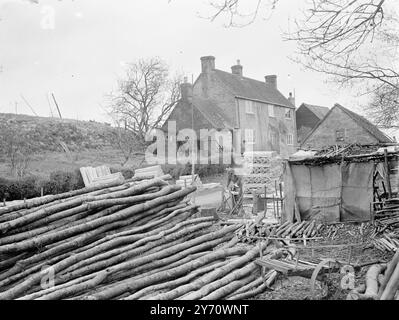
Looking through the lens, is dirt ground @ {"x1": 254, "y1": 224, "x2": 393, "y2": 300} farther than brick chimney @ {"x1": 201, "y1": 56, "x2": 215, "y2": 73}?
No

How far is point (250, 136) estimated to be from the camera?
105 ft

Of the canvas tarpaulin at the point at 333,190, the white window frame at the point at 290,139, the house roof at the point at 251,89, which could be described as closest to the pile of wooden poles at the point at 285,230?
the canvas tarpaulin at the point at 333,190

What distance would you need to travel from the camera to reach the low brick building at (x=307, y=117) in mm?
44250

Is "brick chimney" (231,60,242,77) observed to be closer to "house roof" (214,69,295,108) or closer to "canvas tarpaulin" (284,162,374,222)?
"house roof" (214,69,295,108)

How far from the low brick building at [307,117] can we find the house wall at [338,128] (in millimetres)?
13441

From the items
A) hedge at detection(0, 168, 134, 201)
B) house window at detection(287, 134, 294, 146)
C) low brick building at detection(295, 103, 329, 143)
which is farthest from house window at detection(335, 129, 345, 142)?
hedge at detection(0, 168, 134, 201)

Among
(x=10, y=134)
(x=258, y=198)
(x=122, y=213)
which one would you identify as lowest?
(x=258, y=198)

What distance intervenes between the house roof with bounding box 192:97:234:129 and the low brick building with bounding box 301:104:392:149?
6.26 metres

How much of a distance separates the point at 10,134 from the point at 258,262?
59.9ft

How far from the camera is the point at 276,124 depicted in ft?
117

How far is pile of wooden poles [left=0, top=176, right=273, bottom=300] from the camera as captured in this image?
409cm
